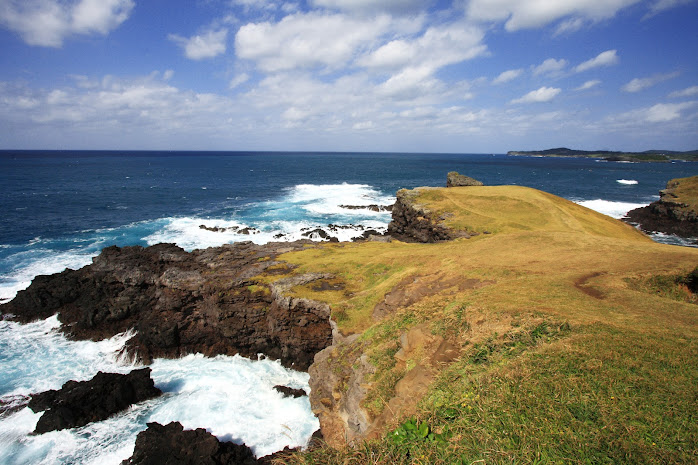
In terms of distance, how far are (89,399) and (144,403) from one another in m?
2.55

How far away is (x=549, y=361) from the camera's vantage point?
8188 millimetres

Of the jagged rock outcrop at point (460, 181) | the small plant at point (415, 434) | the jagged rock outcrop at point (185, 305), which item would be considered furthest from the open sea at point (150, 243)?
the jagged rock outcrop at point (460, 181)

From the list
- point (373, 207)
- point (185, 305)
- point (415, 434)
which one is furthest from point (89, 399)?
point (373, 207)

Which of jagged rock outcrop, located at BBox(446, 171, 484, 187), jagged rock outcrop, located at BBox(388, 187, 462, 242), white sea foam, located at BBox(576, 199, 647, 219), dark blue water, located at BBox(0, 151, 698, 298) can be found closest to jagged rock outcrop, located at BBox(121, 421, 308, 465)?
jagged rock outcrop, located at BBox(388, 187, 462, 242)

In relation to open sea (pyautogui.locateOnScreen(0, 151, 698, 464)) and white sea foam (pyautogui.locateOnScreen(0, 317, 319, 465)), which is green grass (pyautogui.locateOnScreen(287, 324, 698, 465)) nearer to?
open sea (pyautogui.locateOnScreen(0, 151, 698, 464))

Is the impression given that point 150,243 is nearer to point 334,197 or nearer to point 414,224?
point 414,224

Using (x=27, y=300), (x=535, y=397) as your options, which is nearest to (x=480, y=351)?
(x=535, y=397)

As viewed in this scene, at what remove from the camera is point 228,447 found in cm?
1509

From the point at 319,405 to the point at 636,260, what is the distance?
17010mm

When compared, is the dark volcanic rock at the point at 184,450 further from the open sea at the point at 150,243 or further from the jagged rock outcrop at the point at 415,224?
the jagged rock outcrop at the point at 415,224

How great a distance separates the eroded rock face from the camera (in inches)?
1457

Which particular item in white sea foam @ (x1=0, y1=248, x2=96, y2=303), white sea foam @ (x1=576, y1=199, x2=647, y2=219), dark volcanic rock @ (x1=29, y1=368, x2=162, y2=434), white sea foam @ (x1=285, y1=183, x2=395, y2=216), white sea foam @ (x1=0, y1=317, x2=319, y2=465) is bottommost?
white sea foam @ (x1=0, y1=317, x2=319, y2=465)

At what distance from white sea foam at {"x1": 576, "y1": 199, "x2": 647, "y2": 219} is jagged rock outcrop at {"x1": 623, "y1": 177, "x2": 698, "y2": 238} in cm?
349

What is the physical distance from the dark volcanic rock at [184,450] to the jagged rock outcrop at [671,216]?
214 ft
